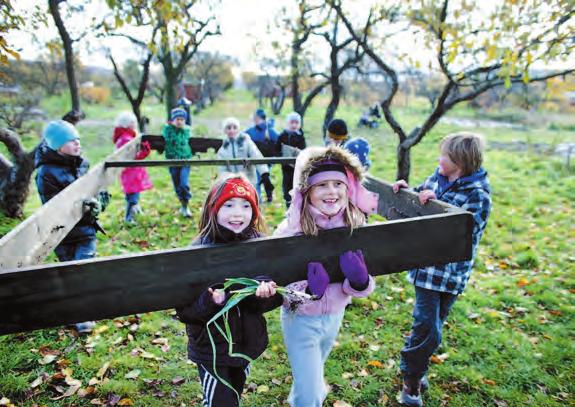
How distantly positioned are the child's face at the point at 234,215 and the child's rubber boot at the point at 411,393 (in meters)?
1.83

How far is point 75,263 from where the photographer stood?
1.48 meters

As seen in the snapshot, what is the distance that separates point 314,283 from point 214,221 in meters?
0.64

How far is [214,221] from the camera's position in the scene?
2084 millimetres

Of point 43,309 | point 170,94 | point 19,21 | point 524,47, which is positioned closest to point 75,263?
point 43,309

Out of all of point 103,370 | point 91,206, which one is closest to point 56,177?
point 91,206

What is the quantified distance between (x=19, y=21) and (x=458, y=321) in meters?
5.64

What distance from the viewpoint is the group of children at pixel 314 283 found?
1.94 metres

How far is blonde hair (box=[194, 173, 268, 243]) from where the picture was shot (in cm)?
207

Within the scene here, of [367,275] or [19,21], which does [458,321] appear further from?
[19,21]

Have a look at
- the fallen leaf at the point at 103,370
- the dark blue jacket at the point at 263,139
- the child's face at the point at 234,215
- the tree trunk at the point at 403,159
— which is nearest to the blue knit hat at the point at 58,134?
the fallen leaf at the point at 103,370

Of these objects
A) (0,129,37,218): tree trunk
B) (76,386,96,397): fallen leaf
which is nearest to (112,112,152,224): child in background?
(0,129,37,218): tree trunk

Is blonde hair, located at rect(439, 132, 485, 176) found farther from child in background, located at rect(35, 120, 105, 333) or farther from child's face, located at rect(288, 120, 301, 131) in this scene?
child's face, located at rect(288, 120, 301, 131)

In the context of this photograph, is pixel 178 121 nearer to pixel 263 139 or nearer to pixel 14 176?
pixel 263 139

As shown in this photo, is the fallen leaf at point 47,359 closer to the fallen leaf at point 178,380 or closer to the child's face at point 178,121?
the fallen leaf at point 178,380
